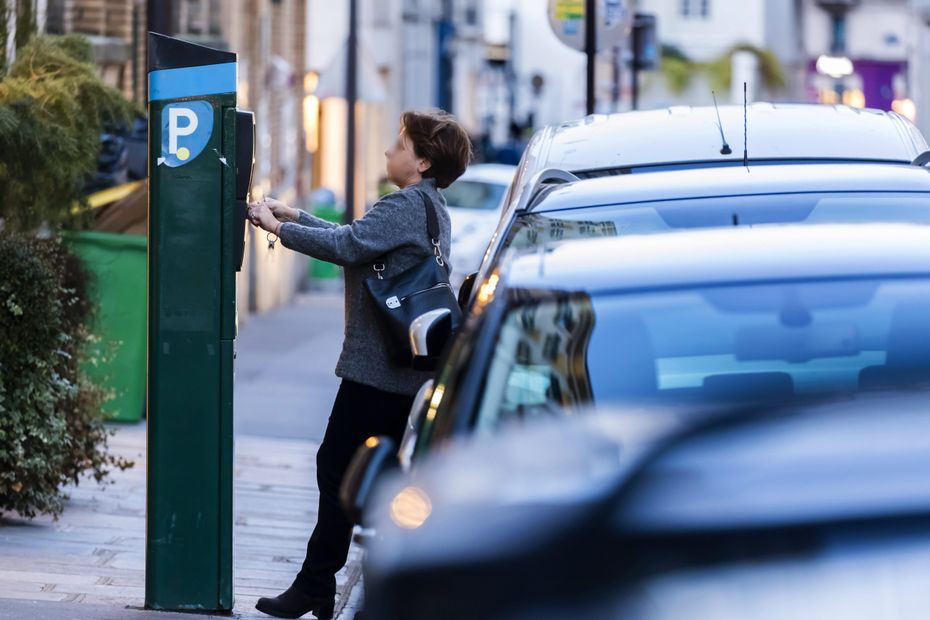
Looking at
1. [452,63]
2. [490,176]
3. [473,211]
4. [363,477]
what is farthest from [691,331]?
[452,63]

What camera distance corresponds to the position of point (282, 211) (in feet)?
20.1

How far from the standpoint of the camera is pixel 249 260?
21188 mm

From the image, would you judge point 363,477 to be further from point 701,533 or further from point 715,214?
point 715,214

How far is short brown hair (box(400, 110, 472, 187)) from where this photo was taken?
607 centimetres

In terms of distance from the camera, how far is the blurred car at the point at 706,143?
6312mm

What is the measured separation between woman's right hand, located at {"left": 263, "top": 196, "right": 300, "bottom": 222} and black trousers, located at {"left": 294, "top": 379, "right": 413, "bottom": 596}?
0.60m

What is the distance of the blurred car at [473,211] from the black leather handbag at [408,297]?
15.1m

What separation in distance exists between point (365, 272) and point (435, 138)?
509mm

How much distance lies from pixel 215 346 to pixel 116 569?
4.54 feet

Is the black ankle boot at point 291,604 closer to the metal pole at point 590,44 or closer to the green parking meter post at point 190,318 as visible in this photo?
the green parking meter post at point 190,318

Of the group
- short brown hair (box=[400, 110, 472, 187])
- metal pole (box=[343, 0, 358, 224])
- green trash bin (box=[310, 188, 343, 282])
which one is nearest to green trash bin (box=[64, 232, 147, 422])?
short brown hair (box=[400, 110, 472, 187])

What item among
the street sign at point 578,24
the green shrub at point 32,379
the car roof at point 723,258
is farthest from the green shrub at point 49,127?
the street sign at point 578,24

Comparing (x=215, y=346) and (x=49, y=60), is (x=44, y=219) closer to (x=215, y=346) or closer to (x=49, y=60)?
(x=49, y=60)

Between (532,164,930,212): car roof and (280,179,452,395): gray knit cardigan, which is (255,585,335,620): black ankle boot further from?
(532,164,930,212): car roof
